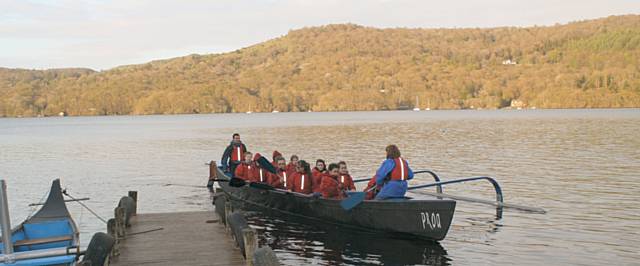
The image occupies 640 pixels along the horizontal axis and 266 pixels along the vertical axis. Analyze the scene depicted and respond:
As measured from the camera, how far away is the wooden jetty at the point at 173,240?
1110 centimetres

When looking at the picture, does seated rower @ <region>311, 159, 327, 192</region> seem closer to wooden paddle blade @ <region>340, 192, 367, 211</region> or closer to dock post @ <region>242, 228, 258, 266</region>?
wooden paddle blade @ <region>340, 192, 367, 211</region>

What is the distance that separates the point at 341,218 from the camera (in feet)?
55.0

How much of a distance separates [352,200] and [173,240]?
461 cm

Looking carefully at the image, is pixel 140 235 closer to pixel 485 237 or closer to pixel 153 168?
pixel 485 237

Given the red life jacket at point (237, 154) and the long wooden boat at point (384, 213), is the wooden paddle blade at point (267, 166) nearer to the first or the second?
the long wooden boat at point (384, 213)

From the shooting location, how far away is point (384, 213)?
15.2m

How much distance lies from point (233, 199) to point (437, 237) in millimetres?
10127

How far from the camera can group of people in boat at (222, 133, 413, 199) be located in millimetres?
14781

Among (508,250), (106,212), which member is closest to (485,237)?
(508,250)

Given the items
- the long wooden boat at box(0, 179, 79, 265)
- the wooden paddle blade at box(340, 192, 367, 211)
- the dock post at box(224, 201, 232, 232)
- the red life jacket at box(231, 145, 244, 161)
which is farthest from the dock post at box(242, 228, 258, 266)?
the red life jacket at box(231, 145, 244, 161)

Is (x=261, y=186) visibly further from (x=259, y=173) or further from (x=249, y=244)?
(x=249, y=244)

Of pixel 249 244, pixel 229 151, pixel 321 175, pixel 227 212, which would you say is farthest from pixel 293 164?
pixel 249 244

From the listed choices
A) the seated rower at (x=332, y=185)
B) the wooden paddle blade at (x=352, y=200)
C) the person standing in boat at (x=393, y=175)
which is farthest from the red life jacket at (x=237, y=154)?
the person standing in boat at (x=393, y=175)

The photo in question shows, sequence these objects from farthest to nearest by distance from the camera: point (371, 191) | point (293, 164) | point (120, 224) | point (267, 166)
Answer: point (267, 166) → point (293, 164) → point (371, 191) → point (120, 224)
